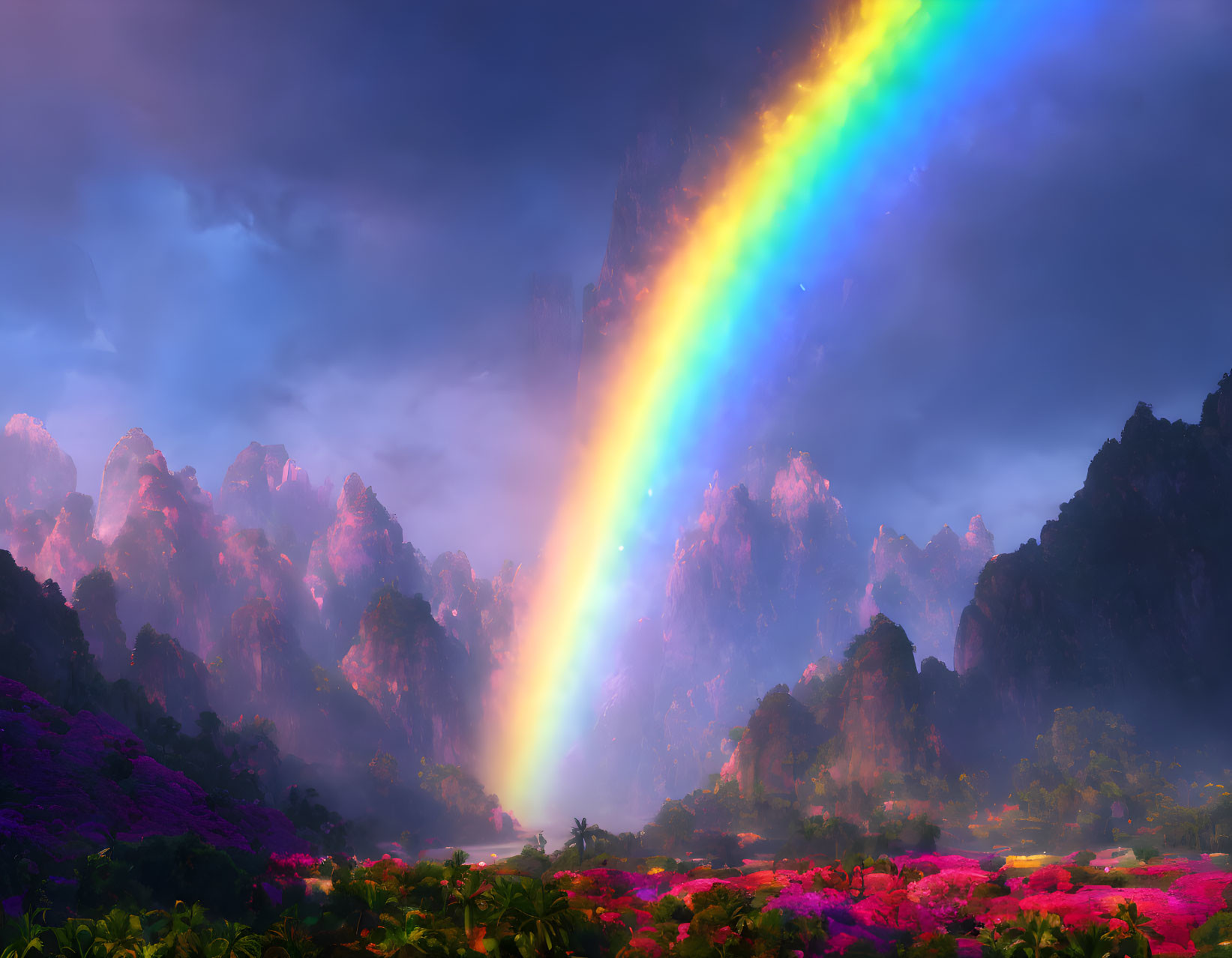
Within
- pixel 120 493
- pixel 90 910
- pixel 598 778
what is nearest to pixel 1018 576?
pixel 90 910

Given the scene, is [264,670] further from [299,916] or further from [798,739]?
[299,916]

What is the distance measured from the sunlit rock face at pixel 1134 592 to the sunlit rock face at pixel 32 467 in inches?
7585

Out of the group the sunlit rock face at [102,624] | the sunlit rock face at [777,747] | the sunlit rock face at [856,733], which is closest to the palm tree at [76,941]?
the sunlit rock face at [102,624]

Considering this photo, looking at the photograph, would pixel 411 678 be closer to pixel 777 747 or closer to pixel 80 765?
pixel 777 747

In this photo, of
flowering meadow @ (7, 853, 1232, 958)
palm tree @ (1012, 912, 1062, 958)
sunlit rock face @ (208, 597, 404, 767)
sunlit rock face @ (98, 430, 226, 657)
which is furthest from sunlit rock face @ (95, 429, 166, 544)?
palm tree @ (1012, 912, 1062, 958)

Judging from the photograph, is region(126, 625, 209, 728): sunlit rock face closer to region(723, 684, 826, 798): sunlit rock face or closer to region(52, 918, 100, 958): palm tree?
region(723, 684, 826, 798): sunlit rock face

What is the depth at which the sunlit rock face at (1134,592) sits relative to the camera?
80750mm

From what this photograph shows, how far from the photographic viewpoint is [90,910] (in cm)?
2644

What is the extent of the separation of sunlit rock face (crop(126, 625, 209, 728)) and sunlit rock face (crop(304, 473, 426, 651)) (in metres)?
71.9

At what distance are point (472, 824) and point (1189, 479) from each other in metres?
95.5

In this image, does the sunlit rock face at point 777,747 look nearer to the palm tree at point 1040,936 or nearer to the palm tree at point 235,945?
the palm tree at point 1040,936

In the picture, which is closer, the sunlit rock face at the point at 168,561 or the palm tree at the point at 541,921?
the palm tree at the point at 541,921

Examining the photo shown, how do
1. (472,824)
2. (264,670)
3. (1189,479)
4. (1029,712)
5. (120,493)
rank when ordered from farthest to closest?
(120,493) < (264,670) < (472,824) < (1029,712) < (1189,479)

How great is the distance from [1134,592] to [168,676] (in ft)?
362
